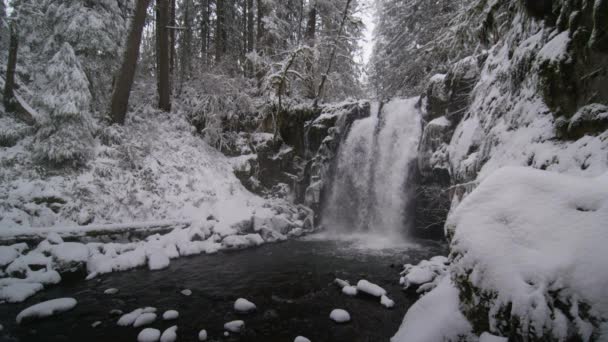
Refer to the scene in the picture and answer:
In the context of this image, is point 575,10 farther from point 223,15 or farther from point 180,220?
point 223,15

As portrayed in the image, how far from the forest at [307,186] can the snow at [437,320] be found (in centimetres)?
3

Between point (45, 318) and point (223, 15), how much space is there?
1693 centimetres

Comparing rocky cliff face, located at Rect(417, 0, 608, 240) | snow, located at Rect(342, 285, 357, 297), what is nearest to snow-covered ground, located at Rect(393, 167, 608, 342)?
rocky cliff face, located at Rect(417, 0, 608, 240)

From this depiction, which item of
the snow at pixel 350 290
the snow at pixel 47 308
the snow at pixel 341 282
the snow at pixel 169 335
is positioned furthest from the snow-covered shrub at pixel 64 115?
the snow at pixel 350 290

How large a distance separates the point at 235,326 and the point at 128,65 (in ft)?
35.1

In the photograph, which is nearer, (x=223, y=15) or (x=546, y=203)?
(x=546, y=203)

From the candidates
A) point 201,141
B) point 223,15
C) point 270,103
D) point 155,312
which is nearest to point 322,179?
point 270,103

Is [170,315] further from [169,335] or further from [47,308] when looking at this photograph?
[47,308]

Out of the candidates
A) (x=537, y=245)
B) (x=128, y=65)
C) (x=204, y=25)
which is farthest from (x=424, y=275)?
(x=204, y=25)

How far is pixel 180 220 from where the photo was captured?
31.5 ft

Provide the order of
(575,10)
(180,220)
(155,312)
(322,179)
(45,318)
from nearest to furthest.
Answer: (575,10) → (45,318) → (155,312) → (180,220) → (322,179)

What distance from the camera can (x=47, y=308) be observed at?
4.86 m

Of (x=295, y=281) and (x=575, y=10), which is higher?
(x=575, y=10)

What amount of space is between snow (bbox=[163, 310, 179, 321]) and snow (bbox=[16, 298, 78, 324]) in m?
1.79
